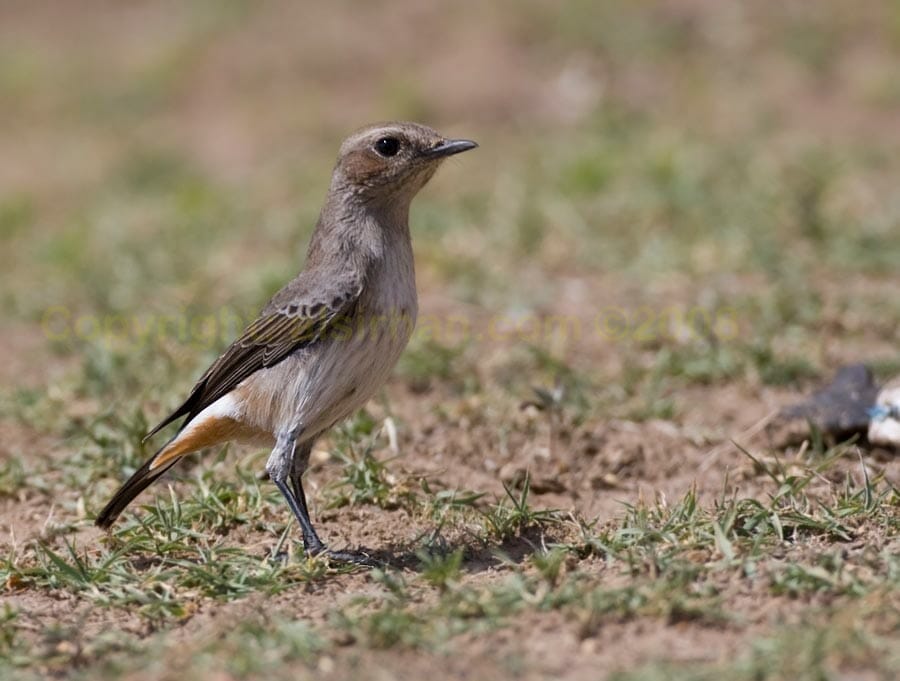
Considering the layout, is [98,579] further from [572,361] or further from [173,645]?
[572,361]

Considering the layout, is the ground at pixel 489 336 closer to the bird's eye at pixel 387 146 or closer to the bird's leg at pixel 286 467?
the bird's leg at pixel 286 467

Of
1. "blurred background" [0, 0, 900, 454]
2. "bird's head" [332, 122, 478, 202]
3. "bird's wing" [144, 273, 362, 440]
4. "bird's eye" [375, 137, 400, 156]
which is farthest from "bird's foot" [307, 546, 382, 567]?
"blurred background" [0, 0, 900, 454]

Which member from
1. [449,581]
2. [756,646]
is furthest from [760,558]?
[449,581]

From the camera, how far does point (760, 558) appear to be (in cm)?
486

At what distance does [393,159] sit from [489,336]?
8.20 feet

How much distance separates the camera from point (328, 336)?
5.55 meters

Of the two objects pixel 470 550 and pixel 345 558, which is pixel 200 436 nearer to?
pixel 345 558

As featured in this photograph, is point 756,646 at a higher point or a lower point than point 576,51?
lower

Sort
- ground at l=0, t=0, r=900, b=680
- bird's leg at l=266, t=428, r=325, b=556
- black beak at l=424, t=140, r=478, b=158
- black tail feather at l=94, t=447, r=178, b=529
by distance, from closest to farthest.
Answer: ground at l=0, t=0, r=900, b=680
bird's leg at l=266, t=428, r=325, b=556
black tail feather at l=94, t=447, r=178, b=529
black beak at l=424, t=140, r=478, b=158

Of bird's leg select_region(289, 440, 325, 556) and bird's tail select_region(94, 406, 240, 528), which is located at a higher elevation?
bird's tail select_region(94, 406, 240, 528)

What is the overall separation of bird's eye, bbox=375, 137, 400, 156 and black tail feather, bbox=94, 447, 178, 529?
1.68 m

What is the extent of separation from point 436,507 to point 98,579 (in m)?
1.53

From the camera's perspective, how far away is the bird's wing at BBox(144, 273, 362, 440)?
5551 millimetres

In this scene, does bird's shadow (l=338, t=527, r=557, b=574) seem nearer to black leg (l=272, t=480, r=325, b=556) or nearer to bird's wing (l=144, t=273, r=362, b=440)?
black leg (l=272, t=480, r=325, b=556)
